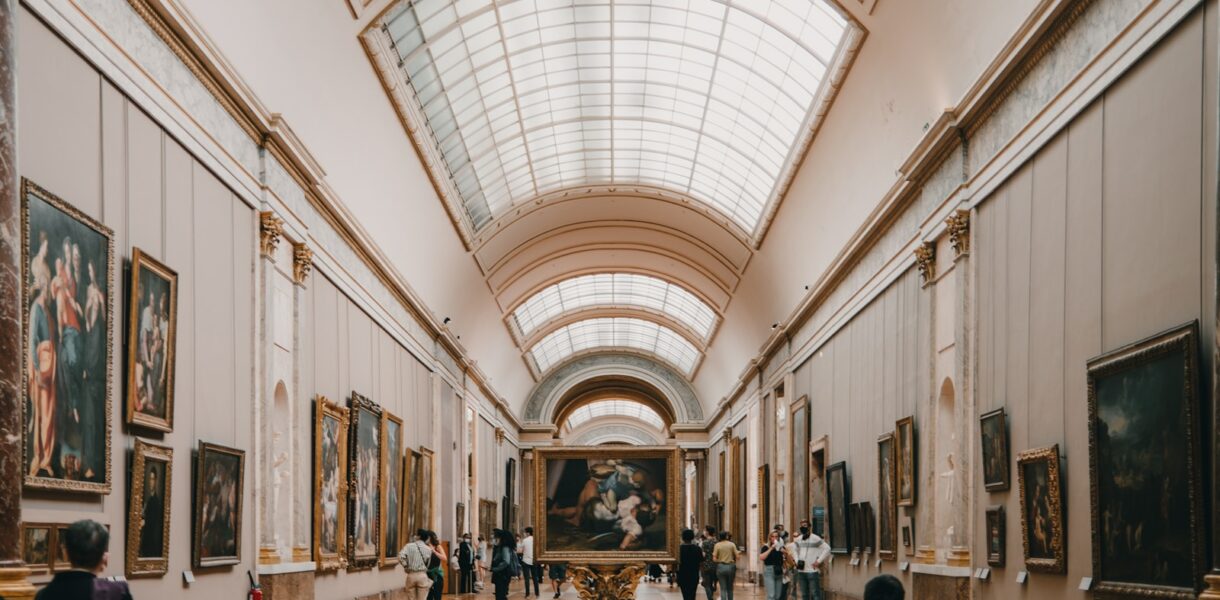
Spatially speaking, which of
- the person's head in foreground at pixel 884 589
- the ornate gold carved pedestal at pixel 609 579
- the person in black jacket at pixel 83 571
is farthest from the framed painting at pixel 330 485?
the person's head in foreground at pixel 884 589

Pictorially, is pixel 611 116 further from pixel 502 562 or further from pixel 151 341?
pixel 151 341

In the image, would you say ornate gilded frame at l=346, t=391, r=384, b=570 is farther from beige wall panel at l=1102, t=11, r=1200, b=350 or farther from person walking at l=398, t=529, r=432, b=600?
beige wall panel at l=1102, t=11, r=1200, b=350

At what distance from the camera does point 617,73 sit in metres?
30.1

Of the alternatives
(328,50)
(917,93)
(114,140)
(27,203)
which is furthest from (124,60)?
(917,93)

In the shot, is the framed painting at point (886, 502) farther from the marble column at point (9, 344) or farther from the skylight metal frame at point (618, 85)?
the marble column at point (9, 344)

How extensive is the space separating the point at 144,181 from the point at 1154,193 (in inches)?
364

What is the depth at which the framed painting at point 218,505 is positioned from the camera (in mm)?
13984

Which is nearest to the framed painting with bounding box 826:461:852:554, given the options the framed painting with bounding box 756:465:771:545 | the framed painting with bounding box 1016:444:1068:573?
the framed painting with bounding box 756:465:771:545

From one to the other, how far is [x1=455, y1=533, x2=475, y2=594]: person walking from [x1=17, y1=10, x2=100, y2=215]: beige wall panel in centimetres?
2361

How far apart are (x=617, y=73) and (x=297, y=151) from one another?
13.5 meters

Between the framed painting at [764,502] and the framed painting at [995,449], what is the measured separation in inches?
865

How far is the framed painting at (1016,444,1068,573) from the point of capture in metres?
12.8

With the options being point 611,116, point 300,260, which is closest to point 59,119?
point 300,260

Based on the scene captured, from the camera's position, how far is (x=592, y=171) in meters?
37.3
